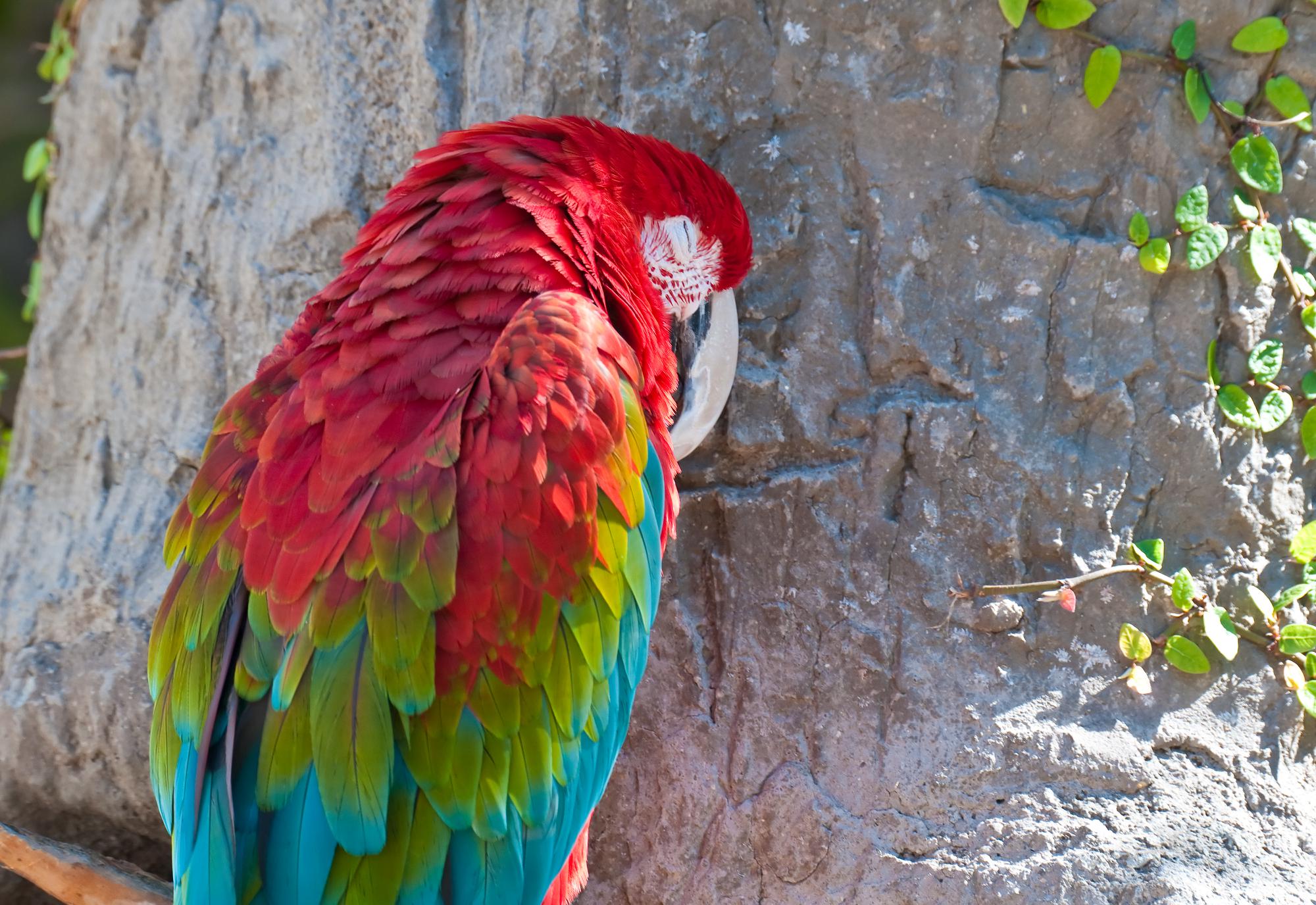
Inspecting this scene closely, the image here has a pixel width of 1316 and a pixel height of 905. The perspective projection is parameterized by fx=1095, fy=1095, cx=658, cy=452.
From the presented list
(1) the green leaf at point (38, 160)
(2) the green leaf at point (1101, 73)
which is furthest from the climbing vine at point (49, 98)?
(2) the green leaf at point (1101, 73)

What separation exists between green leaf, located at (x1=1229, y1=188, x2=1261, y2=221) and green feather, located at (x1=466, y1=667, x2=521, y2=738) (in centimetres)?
120

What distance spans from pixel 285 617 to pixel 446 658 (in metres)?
0.20

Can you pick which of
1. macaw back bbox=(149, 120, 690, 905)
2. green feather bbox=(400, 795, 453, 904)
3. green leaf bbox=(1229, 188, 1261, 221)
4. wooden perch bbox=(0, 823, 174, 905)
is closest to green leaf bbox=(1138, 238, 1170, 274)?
green leaf bbox=(1229, 188, 1261, 221)

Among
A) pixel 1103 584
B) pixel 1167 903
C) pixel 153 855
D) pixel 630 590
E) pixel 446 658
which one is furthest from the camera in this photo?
pixel 153 855

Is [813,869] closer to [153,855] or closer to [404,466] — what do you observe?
[404,466]

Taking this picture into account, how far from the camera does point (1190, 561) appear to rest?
5.25 feet

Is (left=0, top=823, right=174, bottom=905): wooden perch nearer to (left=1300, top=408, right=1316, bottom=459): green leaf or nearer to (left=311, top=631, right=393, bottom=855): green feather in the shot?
(left=311, top=631, right=393, bottom=855): green feather

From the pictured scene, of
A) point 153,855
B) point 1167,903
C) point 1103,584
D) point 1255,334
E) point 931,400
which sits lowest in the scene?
point 153,855

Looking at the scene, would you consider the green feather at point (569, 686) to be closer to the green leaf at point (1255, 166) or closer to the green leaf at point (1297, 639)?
the green leaf at point (1297, 639)

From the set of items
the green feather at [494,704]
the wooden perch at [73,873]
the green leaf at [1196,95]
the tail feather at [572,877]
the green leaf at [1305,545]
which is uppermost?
the green leaf at [1196,95]

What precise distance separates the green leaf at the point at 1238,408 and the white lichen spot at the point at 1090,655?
39 centimetres

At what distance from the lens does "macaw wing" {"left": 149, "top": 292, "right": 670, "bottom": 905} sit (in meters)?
1.22

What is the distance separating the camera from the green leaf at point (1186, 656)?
5.10ft

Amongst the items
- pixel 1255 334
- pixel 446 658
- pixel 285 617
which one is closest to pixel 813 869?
pixel 446 658
